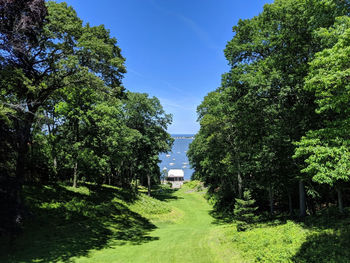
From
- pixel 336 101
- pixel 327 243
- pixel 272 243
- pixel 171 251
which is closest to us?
pixel 336 101

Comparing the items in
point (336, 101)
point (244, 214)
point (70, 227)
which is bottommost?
point (70, 227)

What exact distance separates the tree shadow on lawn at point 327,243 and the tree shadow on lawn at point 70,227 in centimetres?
1082

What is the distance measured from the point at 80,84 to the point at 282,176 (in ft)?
57.6

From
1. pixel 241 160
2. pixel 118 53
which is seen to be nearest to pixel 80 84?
pixel 118 53

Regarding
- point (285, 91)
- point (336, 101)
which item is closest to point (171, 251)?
point (336, 101)

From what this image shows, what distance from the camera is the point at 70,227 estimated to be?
1456 cm

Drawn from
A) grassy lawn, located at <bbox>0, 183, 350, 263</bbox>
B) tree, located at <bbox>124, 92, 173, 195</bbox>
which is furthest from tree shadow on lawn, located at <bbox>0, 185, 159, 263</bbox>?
tree, located at <bbox>124, 92, 173, 195</bbox>

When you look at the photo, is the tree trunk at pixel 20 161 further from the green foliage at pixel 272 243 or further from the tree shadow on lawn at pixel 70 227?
the green foliage at pixel 272 243

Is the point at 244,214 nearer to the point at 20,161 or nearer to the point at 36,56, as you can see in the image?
the point at 20,161

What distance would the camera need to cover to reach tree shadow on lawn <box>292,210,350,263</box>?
27.8 ft

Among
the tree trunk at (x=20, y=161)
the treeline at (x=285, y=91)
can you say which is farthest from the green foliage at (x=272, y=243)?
the tree trunk at (x=20, y=161)

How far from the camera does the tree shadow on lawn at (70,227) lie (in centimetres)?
1004

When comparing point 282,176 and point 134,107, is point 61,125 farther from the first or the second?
point 282,176

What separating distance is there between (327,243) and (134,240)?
40.9ft
